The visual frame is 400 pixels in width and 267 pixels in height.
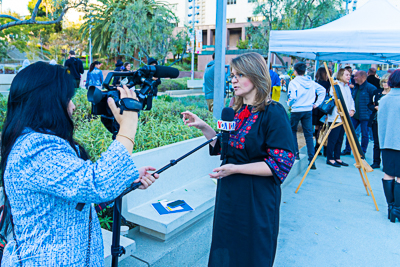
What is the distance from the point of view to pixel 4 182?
4.04 ft

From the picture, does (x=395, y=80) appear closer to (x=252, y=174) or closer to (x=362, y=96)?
(x=252, y=174)

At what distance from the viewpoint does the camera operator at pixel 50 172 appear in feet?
3.79

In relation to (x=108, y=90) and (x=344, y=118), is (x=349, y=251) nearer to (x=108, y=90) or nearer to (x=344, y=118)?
(x=344, y=118)

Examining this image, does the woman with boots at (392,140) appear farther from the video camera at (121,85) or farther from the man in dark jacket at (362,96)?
the video camera at (121,85)

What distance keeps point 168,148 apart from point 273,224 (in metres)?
1.84

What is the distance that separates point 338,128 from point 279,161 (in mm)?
5356

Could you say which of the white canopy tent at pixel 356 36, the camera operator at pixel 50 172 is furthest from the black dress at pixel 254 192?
the white canopy tent at pixel 356 36

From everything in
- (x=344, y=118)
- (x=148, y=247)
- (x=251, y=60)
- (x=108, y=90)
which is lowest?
(x=148, y=247)

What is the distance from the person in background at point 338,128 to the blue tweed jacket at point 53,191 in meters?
6.24

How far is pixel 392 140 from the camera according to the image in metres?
4.07

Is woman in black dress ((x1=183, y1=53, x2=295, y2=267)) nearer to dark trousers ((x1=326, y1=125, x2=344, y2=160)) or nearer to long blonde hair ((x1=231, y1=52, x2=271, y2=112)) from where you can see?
long blonde hair ((x1=231, y1=52, x2=271, y2=112))

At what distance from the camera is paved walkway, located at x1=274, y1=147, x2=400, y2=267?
3430mm

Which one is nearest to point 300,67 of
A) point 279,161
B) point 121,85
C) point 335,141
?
point 335,141

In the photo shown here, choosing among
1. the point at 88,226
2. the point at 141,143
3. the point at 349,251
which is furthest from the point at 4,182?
the point at 349,251
